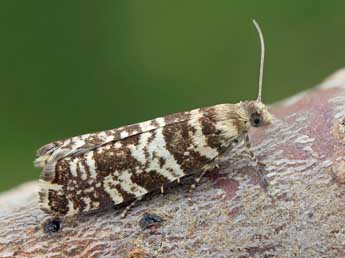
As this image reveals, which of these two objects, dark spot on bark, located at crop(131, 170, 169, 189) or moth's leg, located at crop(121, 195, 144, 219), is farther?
dark spot on bark, located at crop(131, 170, 169, 189)

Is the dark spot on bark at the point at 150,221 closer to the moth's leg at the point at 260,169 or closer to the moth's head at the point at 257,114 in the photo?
the moth's leg at the point at 260,169

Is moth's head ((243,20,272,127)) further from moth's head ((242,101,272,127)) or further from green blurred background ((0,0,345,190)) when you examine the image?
green blurred background ((0,0,345,190))

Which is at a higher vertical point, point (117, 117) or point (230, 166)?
point (117, 117)

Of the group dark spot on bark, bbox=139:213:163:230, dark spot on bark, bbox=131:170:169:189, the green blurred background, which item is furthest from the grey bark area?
the green blurred background

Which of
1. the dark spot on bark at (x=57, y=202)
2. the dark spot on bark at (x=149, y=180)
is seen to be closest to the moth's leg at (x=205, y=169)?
the dark spot on bark at (x=149, y=180)

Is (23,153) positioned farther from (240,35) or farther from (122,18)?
(240,35)

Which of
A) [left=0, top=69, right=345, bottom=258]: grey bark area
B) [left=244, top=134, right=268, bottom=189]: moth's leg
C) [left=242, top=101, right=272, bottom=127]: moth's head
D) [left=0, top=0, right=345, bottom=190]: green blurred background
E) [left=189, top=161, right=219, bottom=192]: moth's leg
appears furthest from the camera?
[left=0, top=0, right=345, bottom=190]: green blurred background

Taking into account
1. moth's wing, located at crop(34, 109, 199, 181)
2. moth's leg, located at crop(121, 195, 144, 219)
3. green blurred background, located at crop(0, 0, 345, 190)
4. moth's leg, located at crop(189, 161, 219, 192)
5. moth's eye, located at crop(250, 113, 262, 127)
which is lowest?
moth's leg, located at crop(121, 195, 144, 219)

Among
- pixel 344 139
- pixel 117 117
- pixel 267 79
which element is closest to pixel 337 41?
pixel 267 79
